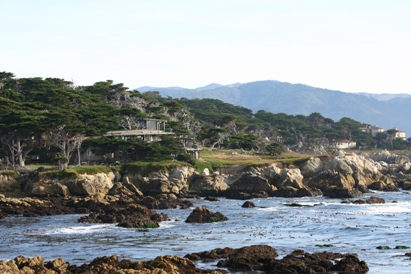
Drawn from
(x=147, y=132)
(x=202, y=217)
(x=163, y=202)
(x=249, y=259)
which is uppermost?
(x=147, y=132)

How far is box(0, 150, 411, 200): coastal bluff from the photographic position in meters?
70.6

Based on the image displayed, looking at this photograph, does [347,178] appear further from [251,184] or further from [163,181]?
[163,181]

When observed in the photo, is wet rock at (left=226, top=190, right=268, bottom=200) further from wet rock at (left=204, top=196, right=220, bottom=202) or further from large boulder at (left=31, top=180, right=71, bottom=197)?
large boulder at (left=31, top=180, right=71, bottom=197)

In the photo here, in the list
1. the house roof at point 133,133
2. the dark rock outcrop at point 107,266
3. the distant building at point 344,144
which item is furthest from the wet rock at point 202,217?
the distant building at point 344,144

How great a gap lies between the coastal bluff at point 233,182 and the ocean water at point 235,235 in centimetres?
1246

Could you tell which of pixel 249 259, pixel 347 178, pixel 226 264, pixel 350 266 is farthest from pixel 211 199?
pixel 350 266

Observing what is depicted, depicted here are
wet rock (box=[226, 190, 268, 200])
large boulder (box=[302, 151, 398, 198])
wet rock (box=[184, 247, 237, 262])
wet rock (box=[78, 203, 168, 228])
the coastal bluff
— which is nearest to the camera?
wet rock (box=[184, 247, 237, 262])

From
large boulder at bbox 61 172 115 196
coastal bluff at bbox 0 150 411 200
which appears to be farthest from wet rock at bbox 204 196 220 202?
large boulder at bbox 61 172 115 196

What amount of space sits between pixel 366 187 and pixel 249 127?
2781 inches

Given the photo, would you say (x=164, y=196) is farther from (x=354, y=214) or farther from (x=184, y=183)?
(x=354, y=214)

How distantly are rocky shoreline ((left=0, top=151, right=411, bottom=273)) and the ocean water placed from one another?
6.15ft

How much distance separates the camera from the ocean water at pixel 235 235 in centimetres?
3794

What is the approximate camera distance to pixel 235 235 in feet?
148

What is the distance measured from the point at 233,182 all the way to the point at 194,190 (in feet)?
16.9
